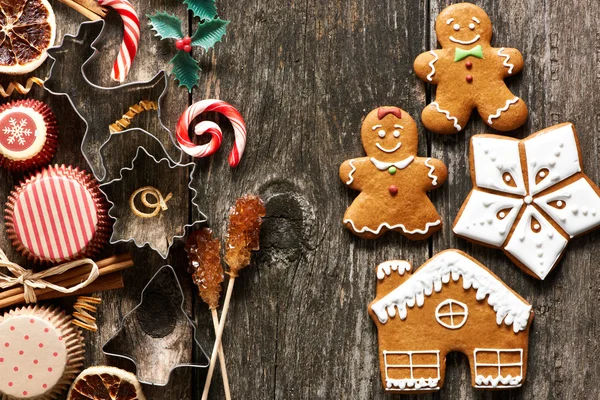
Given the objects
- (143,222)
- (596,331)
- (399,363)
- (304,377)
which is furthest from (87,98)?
(596,331)

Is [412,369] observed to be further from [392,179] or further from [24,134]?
[24,134]

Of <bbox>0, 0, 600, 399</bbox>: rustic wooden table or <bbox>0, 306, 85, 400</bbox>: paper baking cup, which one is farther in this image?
<bbox>0, 0, 600, 399</bbox>: rustic wooden table

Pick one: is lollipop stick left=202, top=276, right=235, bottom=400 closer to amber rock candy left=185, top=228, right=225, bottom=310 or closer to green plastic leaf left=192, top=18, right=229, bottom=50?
amber rock candy left=185, top=228, right=225, bottom=310

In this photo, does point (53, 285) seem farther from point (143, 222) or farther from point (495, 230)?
point (495, 230)

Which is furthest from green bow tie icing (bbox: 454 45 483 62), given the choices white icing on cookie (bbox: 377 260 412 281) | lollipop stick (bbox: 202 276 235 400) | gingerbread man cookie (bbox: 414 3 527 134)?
lollipop stick (bbox: 202 276 235 400)

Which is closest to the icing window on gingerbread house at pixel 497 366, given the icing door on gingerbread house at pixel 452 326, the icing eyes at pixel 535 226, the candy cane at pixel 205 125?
the icing door on gingerbread house at pixel 452 326

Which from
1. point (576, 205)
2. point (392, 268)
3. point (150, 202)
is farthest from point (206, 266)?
point (576, 205)
